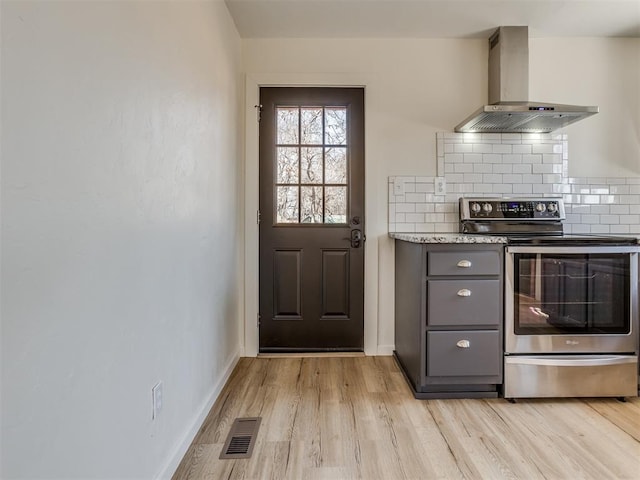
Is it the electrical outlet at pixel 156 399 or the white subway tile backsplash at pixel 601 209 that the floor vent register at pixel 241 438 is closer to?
the electrical outlet at pixel 156 399

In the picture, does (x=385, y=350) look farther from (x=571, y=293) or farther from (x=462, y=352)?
(x=571, y=293)

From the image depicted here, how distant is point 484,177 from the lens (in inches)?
99.7

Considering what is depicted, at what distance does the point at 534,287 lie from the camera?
190 centimetres

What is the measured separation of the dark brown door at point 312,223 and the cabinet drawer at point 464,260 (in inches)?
29.0

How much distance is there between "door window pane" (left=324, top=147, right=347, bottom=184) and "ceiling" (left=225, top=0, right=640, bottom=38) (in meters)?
0.81

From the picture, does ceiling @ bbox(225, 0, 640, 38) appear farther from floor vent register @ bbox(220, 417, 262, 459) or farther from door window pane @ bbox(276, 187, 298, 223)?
floor vent register @ bbox(220, 417, 262, 459)

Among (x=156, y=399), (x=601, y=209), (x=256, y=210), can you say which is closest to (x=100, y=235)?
(x=156, y=399)

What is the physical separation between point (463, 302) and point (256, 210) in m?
1.48

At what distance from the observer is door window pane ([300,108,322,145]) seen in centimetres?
254

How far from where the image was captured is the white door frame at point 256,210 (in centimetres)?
250

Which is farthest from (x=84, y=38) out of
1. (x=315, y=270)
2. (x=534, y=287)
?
(x=534, y=287)

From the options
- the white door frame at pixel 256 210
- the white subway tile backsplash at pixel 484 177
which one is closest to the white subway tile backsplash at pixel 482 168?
the white subway tile backsplash at pixel 484 177

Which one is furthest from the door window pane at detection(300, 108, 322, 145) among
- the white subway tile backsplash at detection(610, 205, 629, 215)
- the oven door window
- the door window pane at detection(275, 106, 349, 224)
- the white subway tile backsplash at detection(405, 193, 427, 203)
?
the white subway tile backsplash at detection(610, 205, 629, 215)

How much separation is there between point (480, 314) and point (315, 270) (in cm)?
113
